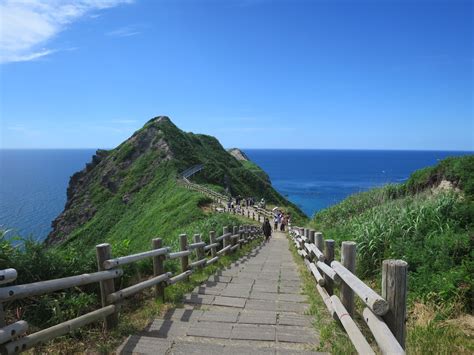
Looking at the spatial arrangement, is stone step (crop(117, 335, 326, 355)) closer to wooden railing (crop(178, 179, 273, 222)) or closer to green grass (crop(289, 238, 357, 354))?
green grass (crop(289, 238, 357, 354))

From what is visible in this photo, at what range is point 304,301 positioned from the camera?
6.76 meters

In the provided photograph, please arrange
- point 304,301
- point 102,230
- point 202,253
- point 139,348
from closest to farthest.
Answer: point 139,348 < point 304,301 < point 202,253 < point 102,230

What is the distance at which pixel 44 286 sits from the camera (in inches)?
153

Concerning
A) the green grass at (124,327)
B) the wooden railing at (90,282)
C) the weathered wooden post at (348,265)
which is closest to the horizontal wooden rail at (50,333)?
the wooden railing at (90,282)

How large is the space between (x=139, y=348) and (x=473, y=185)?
29.6 ft

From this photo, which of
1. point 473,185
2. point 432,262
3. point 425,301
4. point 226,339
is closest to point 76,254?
point 226,339

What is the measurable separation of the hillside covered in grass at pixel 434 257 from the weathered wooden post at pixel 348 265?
71 cm

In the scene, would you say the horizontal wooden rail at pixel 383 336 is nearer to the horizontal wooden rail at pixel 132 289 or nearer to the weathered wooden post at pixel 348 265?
the weathered wooden post at pixel 348 265

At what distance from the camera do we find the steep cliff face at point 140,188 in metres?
40.8

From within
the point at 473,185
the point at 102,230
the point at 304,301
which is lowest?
the point at 102,230

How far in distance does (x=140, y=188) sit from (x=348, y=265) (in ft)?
169

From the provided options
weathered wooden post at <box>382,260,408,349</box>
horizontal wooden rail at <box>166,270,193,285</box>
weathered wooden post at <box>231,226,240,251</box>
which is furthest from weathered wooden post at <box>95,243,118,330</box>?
weathered wooden post at <box>231,226,240,251</box>

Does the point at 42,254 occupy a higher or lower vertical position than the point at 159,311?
higher

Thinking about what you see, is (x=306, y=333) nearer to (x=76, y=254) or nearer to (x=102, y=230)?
(x=76, y=254)
